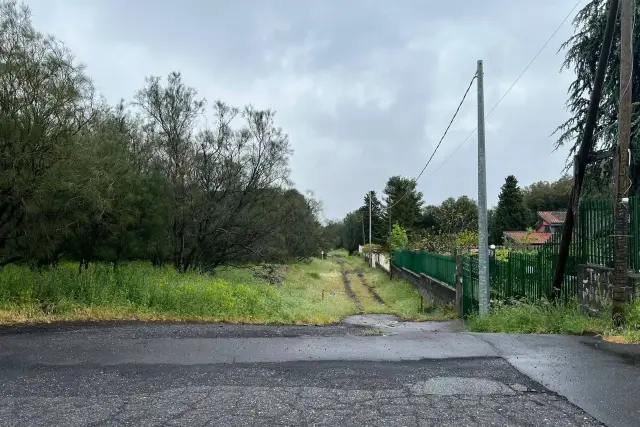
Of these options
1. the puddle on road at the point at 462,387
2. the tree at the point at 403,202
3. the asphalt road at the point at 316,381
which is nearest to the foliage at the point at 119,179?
the asphalt road at the point at 316,381

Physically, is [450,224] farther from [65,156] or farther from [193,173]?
[65,156]

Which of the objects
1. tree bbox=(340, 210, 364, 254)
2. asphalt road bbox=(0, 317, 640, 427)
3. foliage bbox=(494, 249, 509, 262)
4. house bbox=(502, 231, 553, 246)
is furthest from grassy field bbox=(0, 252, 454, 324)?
tree bbox=(340, 210, 364, 254)

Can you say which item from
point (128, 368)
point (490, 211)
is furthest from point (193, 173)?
point (490, 211)

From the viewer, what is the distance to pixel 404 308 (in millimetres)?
22672

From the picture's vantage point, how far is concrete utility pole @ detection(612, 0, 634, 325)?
31.3 ft

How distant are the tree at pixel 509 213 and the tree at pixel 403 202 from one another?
14.4 metres

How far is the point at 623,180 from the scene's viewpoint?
9.83 metres

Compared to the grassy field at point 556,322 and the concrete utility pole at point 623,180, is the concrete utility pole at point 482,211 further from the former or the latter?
the concrete utility pole at point 623,180

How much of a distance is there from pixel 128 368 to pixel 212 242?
20977 millimetres

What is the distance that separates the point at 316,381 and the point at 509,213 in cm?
7043

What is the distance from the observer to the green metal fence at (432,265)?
63.6 ft

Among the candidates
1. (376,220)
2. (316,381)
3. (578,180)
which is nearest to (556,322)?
(578,180)

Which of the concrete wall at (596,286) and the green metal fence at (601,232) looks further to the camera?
the green metal fence at (601,232)

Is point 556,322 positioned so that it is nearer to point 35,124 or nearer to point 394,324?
point 394,324
